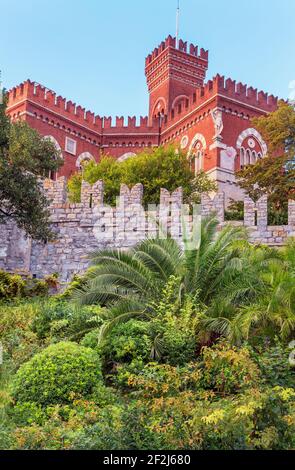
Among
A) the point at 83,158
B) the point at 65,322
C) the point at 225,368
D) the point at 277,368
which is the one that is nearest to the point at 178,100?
the point at 83,158

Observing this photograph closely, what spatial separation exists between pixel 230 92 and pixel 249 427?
2991 centimetres

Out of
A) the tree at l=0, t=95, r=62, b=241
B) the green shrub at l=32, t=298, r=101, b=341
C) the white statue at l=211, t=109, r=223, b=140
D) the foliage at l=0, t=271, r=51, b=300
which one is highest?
the white statue at l=211, t=109, r=223, b=140

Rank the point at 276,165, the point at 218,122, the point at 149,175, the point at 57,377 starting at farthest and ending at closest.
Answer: the point at 218,122 < the point at 149,175 < the point at 276,165 < the point at 57,377

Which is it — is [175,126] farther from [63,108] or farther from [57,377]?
[57,377]

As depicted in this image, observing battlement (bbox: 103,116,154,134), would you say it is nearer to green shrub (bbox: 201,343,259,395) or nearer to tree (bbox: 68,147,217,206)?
tree (bbox: 68,147,217,206)

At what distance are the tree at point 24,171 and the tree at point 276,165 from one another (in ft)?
27.7

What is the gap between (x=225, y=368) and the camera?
10352 mm

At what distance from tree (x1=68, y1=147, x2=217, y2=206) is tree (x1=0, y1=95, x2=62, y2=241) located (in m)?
8.88

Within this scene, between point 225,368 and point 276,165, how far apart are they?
49.0ft

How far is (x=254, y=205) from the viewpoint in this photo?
19.2m

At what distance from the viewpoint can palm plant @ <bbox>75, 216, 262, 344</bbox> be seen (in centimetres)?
1263

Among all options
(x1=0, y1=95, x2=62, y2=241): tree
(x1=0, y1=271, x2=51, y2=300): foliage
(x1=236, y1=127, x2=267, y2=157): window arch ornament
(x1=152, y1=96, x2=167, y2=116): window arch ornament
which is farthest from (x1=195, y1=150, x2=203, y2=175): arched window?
(x1=0, y1=271, x2=51, y2=300): foliage
